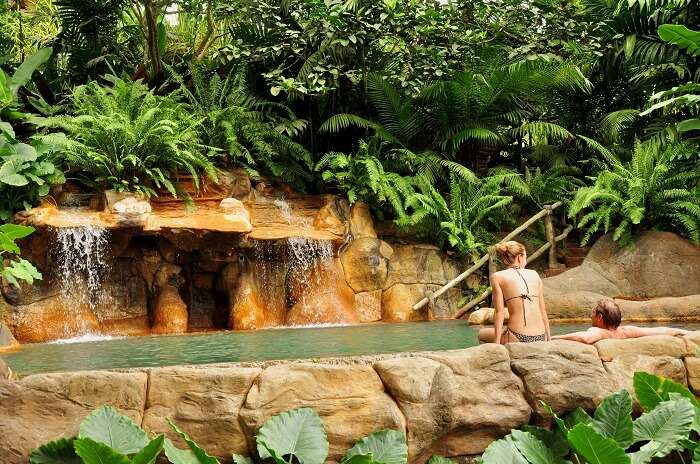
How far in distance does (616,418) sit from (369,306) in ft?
23.7

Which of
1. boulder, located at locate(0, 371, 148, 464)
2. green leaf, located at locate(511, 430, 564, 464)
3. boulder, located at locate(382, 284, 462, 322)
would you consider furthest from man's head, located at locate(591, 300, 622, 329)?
boulder, located at locate(382, 284, 462, 322)

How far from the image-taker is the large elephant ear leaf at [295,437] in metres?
3.40

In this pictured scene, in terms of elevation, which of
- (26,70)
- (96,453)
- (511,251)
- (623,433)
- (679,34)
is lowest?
(623,433)

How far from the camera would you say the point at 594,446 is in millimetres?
3424

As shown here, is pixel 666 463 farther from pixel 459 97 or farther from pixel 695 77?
pixel 695 77

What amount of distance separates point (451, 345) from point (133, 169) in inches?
234

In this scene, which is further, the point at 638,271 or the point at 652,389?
the point at 638,271

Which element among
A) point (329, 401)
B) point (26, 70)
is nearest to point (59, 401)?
point (329, 401)

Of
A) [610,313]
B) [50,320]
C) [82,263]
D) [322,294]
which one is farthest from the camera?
[322,294]

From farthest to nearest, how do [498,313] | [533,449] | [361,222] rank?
[361,222], [498,313], [533,449]

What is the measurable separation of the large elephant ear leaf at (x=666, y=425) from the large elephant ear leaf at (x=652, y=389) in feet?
0.37

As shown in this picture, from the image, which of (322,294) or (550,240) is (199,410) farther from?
(550,240)

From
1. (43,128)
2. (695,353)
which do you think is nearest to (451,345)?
(695,353)

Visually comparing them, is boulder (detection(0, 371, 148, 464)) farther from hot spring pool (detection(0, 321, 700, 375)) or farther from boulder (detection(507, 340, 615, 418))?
boulder (detection(507, 340, 615, 418))
